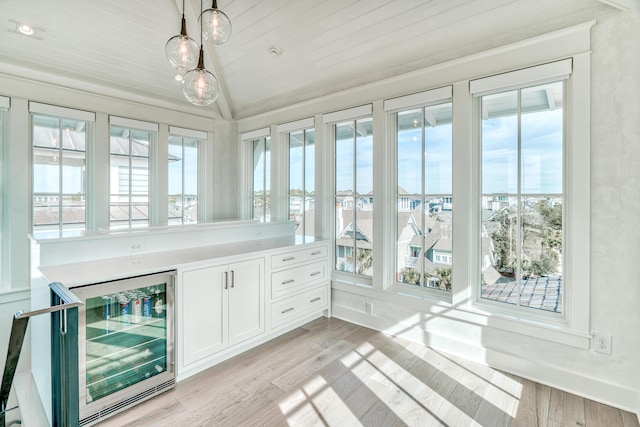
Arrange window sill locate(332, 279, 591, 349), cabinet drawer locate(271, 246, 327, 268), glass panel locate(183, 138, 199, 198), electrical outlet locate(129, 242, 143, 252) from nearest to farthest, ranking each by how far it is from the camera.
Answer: window sill locate(332, 279, 591, 349)
electrical outlet locate(129, 242, 143, 252)
cabinet drawer locate(271, 246, 327, 268)
glass panel locate(183, 138, 199, 198)

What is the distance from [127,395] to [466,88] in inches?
134

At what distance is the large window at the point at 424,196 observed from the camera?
113 inches

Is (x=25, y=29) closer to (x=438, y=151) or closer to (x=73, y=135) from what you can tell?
(x=73, y=135)

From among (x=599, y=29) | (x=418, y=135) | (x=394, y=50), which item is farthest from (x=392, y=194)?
(x=599, y=29)

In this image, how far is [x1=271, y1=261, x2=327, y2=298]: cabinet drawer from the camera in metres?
2.97

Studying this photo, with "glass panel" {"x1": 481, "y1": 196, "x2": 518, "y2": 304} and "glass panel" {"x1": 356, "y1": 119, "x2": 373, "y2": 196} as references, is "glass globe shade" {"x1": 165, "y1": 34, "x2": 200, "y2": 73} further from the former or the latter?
"glass panel" {"x1": 481, "y1": 196, "x2": 518, "y2": 304}

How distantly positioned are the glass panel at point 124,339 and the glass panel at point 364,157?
2162mm

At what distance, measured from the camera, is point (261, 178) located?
4.53m

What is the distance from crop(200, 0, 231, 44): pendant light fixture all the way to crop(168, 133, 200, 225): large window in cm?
248

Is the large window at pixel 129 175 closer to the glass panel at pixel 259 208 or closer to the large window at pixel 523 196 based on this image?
the glass panel at pixel 259 208

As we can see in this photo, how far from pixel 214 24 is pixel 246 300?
2.04 meters

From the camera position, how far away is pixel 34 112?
3008mm

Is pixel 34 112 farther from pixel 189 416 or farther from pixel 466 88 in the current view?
pixel 466 88

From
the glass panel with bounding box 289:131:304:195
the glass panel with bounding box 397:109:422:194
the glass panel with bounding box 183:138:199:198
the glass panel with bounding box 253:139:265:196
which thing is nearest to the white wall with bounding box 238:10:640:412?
the glass panel with bounding box 397:109:422:194
